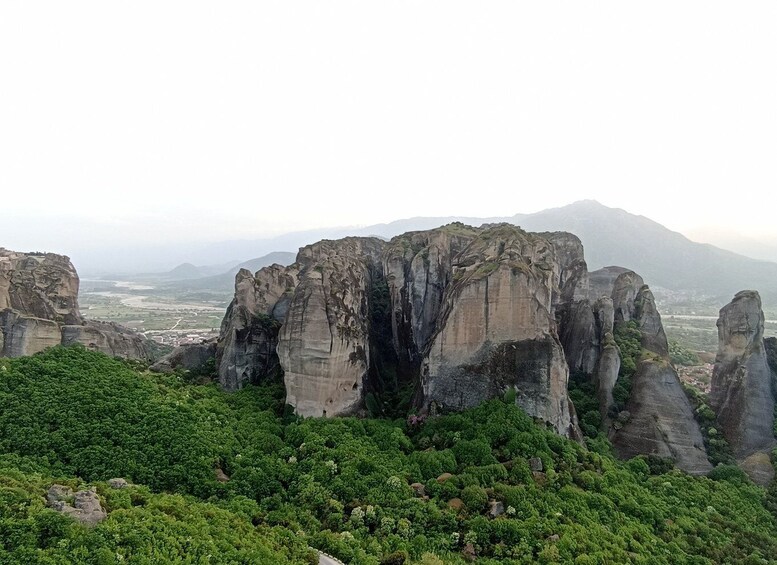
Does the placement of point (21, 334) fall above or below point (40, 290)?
below

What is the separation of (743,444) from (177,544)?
32.4m

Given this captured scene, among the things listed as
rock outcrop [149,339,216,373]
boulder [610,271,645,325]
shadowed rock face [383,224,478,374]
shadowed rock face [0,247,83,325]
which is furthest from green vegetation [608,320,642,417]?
shadowed rock face [0,247,83,325]

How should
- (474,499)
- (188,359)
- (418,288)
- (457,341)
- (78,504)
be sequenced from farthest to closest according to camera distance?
(188,359), (418,288), (457,341), (474,499), (78,504)

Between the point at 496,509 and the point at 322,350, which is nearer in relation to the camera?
the point at 496,509

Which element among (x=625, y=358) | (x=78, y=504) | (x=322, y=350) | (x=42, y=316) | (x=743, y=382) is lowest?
(x=743, y=382)

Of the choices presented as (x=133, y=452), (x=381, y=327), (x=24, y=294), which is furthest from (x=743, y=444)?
(x=24, y=294)

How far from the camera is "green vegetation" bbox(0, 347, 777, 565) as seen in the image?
1380 centimetres

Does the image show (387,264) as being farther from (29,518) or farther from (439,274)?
(29,518)

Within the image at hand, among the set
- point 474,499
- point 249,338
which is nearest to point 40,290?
point 249,338

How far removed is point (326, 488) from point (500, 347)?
39.5 feet

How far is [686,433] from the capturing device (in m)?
26.4

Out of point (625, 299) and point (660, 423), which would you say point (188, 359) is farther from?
point (625, 299)

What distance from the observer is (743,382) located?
2886cm

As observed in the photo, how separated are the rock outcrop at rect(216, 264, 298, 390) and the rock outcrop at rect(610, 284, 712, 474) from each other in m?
24.7
